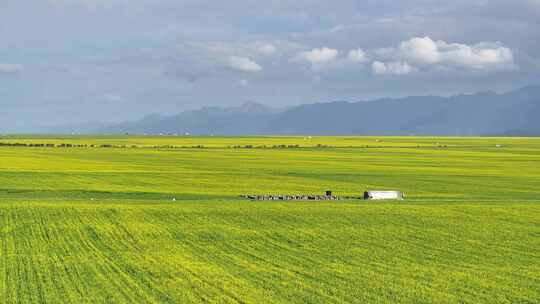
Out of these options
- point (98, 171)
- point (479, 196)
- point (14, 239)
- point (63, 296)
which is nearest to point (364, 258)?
point (63, 296)

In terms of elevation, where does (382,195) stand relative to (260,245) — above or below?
above

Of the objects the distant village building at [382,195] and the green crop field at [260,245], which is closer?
the green crop field at [260,245]

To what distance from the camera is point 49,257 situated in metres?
31.4

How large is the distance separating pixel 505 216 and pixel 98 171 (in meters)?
55.2

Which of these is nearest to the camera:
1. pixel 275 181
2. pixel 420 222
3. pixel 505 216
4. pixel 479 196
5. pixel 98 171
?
pixel 420 222

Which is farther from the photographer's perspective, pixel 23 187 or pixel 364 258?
pixel 23 187

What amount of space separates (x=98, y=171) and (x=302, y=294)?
Result: 68.9 m

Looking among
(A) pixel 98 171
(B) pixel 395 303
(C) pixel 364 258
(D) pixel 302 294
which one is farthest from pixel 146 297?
(A) pixel 98 171

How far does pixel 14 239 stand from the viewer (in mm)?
36750

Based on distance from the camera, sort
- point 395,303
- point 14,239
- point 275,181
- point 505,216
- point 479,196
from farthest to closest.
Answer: point 275,181
point 479,196
point 505,216
point 14,239
point 395,303

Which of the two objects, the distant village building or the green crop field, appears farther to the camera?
the distant village building

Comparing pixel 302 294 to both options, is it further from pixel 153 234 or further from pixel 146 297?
pixel 153 234

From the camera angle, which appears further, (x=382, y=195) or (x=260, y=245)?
(x=382, y=195)

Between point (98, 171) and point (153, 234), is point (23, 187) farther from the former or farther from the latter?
point (153, 234)
